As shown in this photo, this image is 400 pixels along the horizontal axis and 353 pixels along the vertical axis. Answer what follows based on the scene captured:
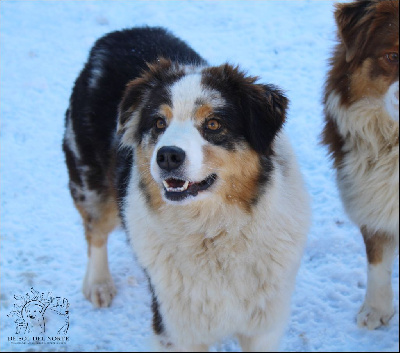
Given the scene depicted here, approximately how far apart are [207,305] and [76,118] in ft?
7.36

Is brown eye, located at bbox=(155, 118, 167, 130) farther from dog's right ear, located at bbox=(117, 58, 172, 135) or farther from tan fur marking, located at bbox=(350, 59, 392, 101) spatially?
tan fur marking, located at bbox=(350, 59, 392, 101)

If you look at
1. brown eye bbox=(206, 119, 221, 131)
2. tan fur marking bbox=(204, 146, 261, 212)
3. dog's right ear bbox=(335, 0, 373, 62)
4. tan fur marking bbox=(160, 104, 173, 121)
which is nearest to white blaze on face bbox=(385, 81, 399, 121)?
dog's right ear bbox=(335, 0, 373, 62)

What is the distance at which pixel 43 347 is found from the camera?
4.12 metres

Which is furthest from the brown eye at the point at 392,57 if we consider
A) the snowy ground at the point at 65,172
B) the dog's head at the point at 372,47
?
the snowy ground at the point at 65,172

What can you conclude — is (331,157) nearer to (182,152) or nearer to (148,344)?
(182,152)

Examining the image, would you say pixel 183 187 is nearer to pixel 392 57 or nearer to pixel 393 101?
pixel 393 101

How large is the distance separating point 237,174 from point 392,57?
1350 millimetres

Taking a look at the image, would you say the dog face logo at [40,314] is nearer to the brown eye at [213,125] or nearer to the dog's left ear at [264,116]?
the brown eye at [213,125]

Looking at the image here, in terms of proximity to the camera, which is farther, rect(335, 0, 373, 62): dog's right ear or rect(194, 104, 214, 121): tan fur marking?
rect(335, 0, 373, 62): dog's right ear

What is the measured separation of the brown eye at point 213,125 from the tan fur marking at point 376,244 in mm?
1683

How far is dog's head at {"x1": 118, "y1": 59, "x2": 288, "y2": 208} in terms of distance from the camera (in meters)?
2.94

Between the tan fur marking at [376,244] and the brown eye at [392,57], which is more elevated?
the brown eye at [392,57]

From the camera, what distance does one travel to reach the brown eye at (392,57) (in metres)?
3.35

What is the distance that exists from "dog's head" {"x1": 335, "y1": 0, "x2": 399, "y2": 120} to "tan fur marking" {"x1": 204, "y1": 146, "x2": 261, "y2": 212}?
1.06m
